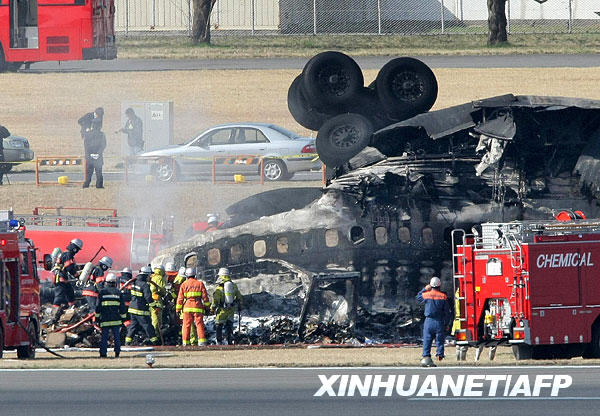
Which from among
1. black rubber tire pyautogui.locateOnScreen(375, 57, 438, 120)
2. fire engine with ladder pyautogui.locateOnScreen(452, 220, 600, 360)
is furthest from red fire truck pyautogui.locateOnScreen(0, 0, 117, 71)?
fire engine with ladder pyautogui.locateOnScreen(452, 220, 600, 360)

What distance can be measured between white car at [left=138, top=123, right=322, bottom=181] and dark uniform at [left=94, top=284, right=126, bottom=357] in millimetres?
12535

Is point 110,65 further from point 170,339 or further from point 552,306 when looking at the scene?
point 552,306

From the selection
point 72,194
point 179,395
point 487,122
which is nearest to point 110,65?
point 72,194

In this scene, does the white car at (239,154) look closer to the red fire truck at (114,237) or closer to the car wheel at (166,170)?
the car wheel at (166,170)

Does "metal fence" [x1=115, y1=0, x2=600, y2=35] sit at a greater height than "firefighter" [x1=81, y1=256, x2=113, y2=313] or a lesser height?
greater

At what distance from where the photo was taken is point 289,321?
21.0 meters

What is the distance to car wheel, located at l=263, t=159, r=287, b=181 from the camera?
3328 centimetres

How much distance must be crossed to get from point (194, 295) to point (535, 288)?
547 centimetres

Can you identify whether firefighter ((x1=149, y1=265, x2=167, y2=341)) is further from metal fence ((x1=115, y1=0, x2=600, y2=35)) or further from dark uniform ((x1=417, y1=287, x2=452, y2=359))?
metal fence ((x1=115, y1=0, x2=600, y2=35))

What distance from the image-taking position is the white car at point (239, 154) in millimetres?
33125

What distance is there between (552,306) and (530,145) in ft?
9.64

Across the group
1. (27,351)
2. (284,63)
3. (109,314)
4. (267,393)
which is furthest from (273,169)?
(267,393)

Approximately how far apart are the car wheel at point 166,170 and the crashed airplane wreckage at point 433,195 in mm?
12226

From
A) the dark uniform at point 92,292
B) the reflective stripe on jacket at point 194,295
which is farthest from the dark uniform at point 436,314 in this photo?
the dark uniform at point 92,292
